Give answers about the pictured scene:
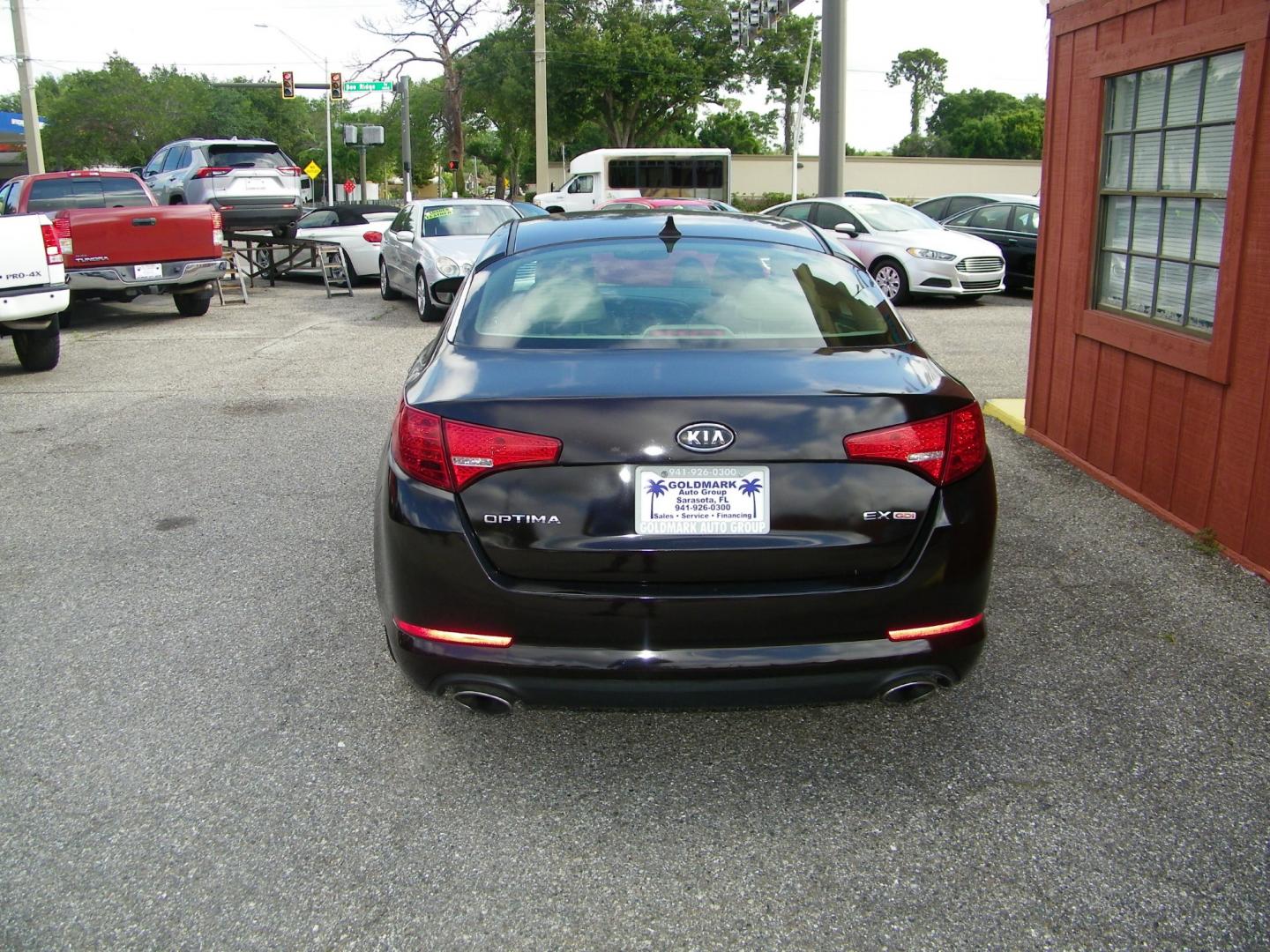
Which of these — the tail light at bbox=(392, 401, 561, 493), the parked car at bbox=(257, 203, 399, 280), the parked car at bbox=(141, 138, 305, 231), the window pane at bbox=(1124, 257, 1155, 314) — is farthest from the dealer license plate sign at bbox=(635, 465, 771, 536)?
the parked car at bbox=(141, 138, 305, 231)

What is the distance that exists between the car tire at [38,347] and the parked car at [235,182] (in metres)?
9.77

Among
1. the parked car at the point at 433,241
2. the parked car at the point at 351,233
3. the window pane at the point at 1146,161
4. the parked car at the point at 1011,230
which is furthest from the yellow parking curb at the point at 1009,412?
the parked car at the point at 351,233

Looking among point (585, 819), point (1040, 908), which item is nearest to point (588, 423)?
point (585, 819)

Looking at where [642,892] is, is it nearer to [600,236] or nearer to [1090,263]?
[600,236]

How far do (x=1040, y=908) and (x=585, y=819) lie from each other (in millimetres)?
1185

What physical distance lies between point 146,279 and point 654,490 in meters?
12.3

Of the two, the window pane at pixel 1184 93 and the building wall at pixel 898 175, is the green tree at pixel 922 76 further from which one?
the window pane at pixel 1184 93

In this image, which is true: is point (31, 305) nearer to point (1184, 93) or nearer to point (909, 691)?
point (1184, 93)

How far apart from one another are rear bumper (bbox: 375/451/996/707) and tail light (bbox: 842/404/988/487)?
2.6 inches

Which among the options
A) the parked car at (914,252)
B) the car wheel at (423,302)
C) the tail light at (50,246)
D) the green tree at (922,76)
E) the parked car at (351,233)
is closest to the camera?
the tail light at (50,246)

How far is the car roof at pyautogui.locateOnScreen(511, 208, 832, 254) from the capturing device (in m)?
4.15

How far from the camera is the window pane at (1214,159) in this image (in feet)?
17.6

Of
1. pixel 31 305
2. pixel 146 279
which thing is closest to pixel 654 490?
pixel 31 305

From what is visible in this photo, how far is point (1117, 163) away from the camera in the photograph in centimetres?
648
